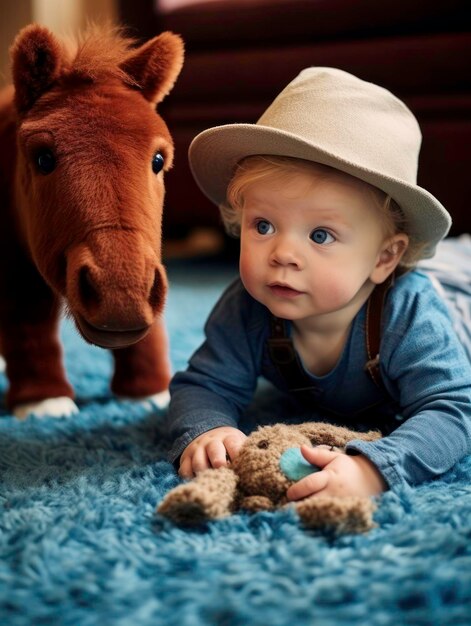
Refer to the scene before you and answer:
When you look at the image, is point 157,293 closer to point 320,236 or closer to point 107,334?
point 107,334

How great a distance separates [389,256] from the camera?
0.86m

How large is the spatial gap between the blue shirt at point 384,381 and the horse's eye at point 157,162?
19 centimetres

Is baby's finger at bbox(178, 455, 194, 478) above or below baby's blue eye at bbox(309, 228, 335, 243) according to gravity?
below

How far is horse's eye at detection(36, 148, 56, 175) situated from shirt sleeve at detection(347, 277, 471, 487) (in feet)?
1.30

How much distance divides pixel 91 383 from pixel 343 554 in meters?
0.64

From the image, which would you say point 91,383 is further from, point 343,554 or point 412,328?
point 343,554

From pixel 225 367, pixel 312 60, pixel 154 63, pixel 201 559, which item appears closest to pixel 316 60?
pixel 312 60

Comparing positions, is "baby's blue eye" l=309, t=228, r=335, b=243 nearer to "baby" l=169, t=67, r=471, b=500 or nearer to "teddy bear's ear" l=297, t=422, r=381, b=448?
"baby" l=169, t=67, r=471, b=500

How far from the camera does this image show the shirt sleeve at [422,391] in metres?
0.70

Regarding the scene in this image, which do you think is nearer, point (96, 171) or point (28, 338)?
point (96, 171)

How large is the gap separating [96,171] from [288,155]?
0.64 ft

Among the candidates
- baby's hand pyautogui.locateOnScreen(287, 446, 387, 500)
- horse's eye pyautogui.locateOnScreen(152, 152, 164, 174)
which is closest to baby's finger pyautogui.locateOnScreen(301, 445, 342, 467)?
baby's hand pyautogui.locateOnScreen(287, 446, 387, 500)

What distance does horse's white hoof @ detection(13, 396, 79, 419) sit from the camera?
95 centimetres

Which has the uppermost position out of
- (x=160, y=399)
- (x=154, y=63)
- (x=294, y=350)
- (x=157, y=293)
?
(x=154, y=63)
